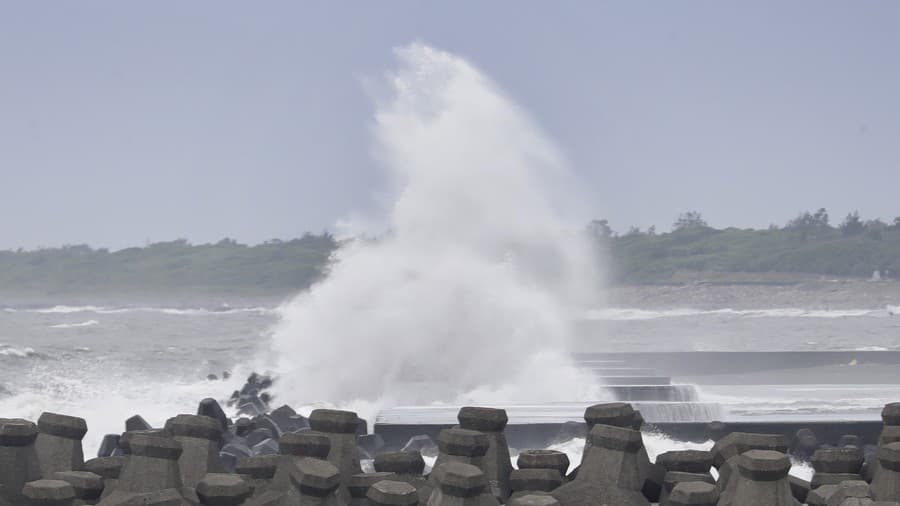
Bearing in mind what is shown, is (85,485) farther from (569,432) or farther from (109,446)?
(569,432)

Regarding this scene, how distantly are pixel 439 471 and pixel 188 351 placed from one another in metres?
22.1

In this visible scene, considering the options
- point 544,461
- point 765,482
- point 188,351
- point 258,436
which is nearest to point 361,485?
point 544,461

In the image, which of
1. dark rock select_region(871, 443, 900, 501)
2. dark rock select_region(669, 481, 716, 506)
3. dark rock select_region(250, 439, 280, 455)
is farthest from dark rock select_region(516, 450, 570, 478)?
dark rock select_region(250, 439, 280, 455)

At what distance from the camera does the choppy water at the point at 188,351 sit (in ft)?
44.8

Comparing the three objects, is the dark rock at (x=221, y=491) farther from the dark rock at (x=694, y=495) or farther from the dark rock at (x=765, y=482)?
the dark rock at (x=765, y=482)

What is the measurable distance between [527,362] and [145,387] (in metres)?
5.70

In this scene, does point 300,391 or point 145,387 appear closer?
point 300,391

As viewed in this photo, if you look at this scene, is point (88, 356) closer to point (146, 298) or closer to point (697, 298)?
point (697, 298)

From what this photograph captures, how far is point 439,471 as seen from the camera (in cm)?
449

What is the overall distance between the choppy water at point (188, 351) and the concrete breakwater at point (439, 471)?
5.01 meters

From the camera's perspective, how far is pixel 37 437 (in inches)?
209

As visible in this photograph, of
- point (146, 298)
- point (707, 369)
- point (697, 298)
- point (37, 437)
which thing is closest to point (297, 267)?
point (146, 298)

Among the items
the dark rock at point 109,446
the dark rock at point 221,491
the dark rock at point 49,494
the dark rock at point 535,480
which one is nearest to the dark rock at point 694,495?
the dark rock at point 535,480

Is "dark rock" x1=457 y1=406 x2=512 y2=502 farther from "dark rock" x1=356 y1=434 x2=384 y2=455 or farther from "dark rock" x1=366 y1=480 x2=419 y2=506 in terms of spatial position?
"dark rock" x1=356 y1=434 x2=384 y2=455
